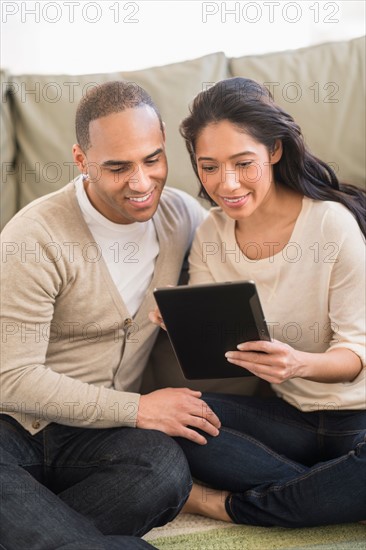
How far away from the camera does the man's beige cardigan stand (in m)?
1.36

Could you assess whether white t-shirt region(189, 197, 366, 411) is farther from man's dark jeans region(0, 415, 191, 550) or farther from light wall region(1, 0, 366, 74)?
light wall region(1, 0, 366, 74)

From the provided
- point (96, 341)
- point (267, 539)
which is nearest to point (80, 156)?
point (96, 341)

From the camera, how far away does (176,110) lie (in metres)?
1.72

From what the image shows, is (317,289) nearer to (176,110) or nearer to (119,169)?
(119,169)

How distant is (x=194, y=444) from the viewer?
142 cm

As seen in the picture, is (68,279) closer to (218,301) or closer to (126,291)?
(126,291)

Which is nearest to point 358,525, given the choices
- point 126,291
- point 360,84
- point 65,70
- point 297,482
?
point 297,482

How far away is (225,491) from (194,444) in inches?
4.0

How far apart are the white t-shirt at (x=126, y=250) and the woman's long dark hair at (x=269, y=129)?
6.0 inches

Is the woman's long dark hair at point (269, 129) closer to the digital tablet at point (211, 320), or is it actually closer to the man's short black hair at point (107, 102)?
the man's short black hair at point (107, 102)

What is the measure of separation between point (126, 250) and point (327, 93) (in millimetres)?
593

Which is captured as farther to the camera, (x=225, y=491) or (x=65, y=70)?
(x=65, y=70)

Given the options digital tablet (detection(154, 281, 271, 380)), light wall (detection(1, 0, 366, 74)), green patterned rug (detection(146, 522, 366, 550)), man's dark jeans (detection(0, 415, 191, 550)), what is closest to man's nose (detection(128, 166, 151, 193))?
digital tablet (detection(154, 281, 271, 380))

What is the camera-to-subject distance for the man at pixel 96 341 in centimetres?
131
